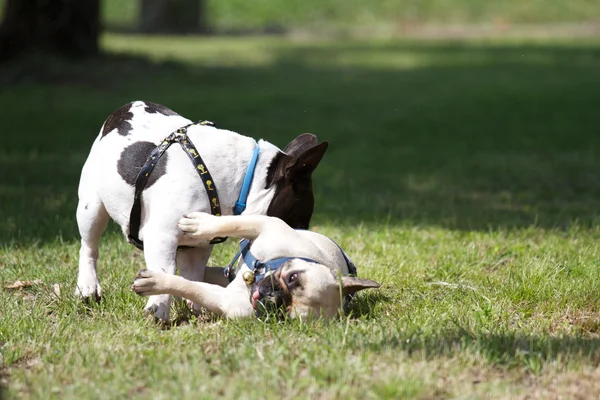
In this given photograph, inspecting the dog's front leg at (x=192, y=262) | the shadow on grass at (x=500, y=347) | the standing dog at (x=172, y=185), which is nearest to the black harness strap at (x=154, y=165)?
the standing dog at (x=172, y=185)

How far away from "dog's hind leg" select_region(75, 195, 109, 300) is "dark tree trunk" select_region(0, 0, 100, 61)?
10.6 meters

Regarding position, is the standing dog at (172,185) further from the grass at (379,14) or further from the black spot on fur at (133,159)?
the grass at (379,14)

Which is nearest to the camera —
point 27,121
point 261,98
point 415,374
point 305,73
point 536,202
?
point 415,374

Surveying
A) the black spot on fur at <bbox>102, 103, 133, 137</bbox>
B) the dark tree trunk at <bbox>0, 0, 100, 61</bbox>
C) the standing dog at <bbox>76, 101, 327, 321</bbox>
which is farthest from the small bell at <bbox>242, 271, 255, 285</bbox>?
the dark tree trunk at <bbox>0, 0, 100, 61</bbox>

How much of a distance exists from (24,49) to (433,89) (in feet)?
22.3

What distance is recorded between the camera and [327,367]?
140 inches

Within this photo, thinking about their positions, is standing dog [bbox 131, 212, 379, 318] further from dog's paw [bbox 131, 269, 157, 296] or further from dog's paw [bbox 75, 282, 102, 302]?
dog's paw [bbox 75, 282, 102, 302]

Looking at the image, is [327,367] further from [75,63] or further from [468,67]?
[468,67]

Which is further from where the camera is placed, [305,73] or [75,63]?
[305,73]

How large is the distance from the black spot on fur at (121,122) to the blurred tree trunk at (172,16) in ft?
73.3

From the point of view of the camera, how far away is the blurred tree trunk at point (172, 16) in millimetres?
26984

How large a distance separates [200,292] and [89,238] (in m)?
0.91

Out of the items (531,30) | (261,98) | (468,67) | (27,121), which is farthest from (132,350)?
(531,30)

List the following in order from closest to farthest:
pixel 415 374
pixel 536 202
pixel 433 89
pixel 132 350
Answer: pixel 415 374, pixel 132 350, pixel 536 202, pixel 433 89
